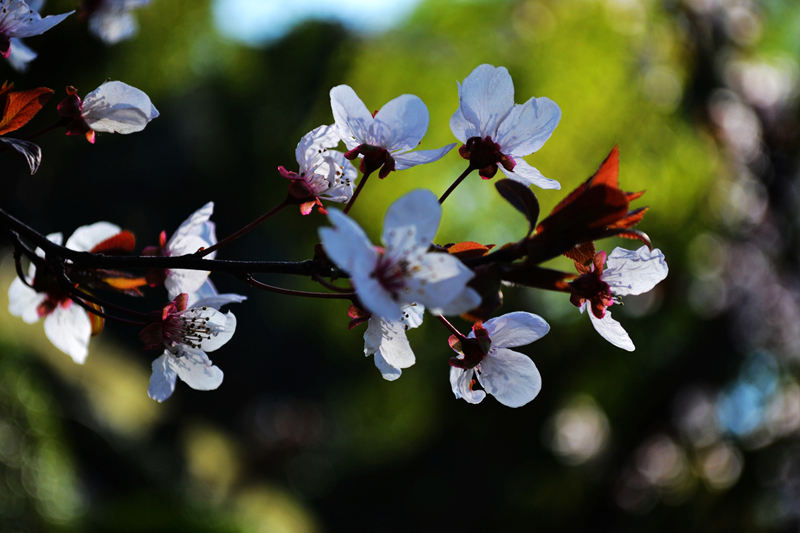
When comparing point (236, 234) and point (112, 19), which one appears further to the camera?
point (112, 19)

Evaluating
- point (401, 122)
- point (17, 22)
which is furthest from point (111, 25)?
point (401, 122)

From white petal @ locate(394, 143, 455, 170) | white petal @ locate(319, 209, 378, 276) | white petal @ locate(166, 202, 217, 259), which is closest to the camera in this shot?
white petal @ locate(319, 209, 378, 276)

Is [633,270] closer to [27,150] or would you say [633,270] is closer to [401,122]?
[401,122]

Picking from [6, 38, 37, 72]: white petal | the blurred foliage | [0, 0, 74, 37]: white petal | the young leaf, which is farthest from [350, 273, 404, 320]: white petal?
the blurred foliage

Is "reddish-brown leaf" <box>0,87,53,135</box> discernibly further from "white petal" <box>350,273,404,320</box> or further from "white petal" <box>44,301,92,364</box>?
"white petal" <box>350,273,404,320</box>

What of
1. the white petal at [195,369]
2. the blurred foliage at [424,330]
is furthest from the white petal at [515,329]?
the blurred foliage at [424,330]

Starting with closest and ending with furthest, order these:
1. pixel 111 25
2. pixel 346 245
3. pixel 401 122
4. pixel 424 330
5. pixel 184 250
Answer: pixel 346 245, pixel 401 122, pixel 184 250, pixel 111 25, pixel 424 330
